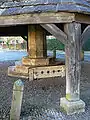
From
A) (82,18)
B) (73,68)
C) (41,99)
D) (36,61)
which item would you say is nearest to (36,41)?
(36,61)

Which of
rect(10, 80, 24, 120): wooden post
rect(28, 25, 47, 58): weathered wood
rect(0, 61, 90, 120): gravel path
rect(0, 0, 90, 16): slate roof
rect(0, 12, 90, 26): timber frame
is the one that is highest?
rect(0, 0, 90, 16): slate roof

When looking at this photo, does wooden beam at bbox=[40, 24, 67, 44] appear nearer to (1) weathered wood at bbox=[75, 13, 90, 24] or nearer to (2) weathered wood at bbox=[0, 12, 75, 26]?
(2) weathered wood at bbox=[0, 12, 75, 26]

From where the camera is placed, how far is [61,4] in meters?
4.80

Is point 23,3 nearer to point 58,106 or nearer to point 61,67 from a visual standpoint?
point 58,106

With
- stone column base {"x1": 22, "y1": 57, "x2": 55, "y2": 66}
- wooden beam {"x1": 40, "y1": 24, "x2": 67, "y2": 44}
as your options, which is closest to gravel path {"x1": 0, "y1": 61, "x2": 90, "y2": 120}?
stone column base {"x1": 22, "y1": 57, "x2": 55, "y2": 66}

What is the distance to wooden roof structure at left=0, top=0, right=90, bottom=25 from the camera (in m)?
4.71

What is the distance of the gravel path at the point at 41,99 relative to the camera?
477 centimetres

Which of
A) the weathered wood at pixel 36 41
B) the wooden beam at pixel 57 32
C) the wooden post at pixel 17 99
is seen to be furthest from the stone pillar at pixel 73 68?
the weathered wood at pixel 36 41

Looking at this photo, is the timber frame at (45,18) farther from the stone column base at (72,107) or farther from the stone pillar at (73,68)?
the stone column base at (72,107)

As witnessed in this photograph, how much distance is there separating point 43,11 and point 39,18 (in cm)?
25

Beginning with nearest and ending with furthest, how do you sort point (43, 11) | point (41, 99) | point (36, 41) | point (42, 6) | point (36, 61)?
point (43, 11) < point (42, 6) < point (41, 99) < point (36, 61) < point (36, 41)

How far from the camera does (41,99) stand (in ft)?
19.8

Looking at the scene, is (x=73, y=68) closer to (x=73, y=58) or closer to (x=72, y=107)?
(x=73, y=58)

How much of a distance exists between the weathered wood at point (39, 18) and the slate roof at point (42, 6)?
16 centimetres
